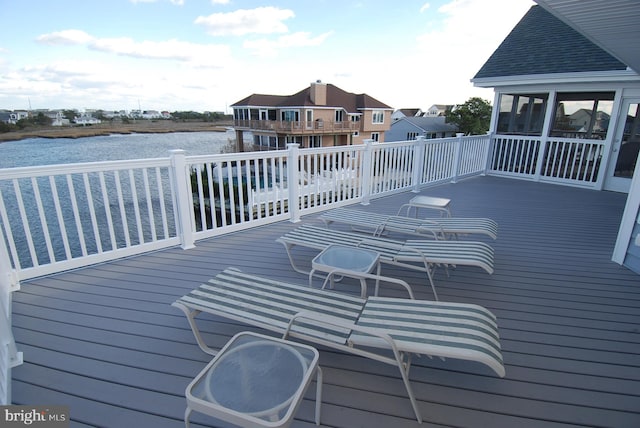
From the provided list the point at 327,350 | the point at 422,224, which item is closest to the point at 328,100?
the point at 422,224

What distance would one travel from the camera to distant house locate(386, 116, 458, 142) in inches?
1197

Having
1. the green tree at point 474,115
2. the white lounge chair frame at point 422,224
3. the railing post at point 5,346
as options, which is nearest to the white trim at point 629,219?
the white lounge chair frame at point 422,224

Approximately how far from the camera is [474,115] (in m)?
30.8

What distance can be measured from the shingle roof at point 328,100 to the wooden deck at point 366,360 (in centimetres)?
2342

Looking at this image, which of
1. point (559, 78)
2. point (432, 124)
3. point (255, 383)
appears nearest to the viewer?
point (255, 383)

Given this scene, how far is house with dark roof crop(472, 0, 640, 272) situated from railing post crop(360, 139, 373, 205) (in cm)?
400

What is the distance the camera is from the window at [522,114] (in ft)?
24.7

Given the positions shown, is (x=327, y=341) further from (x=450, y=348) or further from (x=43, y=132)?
(x=43, y=132)

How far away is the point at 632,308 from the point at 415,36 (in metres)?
11.7

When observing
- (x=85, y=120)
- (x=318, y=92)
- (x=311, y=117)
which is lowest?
(x=85, y=120)

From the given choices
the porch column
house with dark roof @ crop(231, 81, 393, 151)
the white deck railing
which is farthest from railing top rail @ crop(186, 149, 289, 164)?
the porch column

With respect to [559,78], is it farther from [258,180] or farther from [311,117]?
[311,117]

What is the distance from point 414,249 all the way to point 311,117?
23.7 m

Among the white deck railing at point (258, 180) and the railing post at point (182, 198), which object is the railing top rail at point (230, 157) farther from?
the railing post at point (182, 198)
